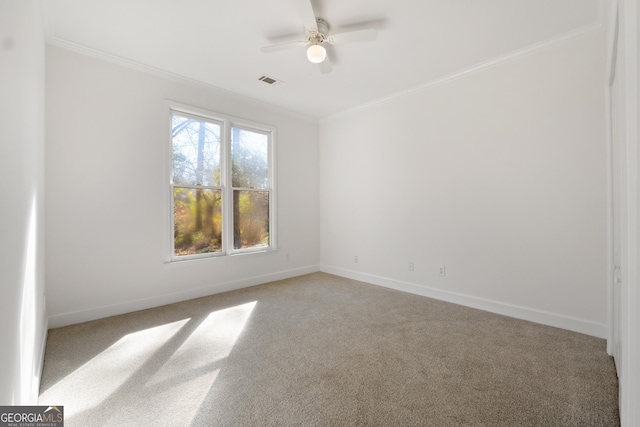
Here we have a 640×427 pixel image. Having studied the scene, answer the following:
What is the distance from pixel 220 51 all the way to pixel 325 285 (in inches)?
131

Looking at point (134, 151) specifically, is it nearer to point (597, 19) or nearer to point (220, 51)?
point (220, 51)

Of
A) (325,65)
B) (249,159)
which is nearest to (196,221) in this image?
(249,159)

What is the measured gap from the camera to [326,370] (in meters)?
2.03

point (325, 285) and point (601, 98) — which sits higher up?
point (601, 98)

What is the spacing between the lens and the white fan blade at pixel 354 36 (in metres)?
2.35

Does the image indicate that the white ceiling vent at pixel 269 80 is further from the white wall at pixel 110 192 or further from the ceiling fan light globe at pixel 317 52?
the ceiling fan light globe at pixel 317 52

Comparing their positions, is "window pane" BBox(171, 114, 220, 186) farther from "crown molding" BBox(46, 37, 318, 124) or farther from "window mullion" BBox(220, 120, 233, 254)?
"crown molding" BBox(46, 37, 318, 124)

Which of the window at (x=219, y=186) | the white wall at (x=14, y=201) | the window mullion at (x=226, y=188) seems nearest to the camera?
the white wall at (x=14, y=201)

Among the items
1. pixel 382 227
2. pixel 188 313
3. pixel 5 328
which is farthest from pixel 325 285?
pixel 5 328

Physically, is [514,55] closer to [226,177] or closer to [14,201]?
[226,177]

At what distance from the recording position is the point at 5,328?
0.93 m

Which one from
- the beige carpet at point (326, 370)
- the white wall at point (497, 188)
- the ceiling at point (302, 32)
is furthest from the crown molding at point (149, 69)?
the beige carpet at point (326, 370)

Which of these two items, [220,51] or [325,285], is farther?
[325,285]

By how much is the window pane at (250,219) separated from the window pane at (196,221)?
29 cm
